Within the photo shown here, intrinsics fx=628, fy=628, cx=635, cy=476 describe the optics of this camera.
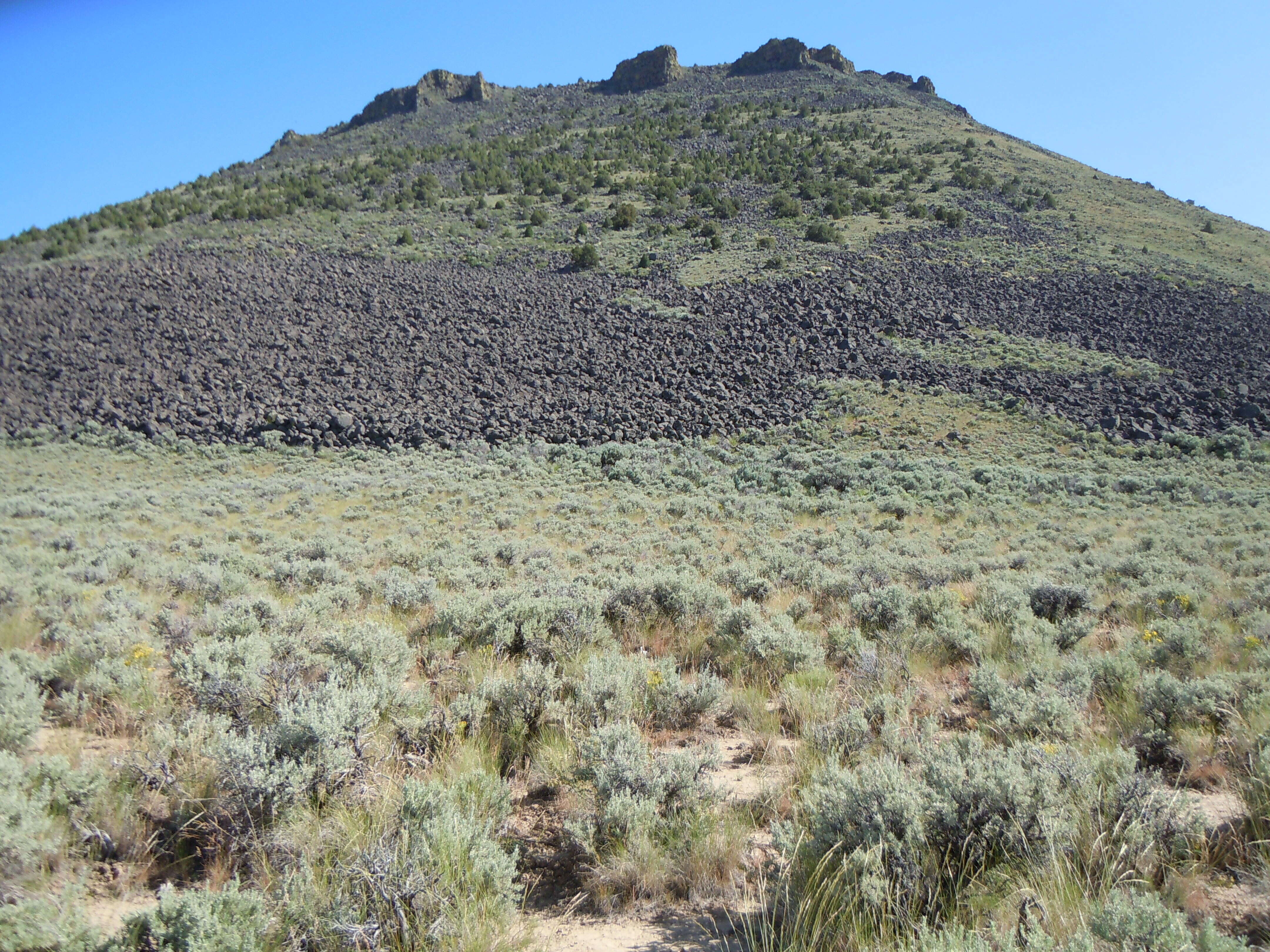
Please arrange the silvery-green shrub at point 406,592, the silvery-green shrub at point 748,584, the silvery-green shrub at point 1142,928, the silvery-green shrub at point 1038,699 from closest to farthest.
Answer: the silvery-green shrub at point 1142,928
the silvery-green shrub at point 1038,699
the silvery-green shrub at point 406,592
the silvery-green shrub at point 748,584

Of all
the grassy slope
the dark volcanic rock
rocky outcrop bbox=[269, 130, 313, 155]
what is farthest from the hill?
rocky outcrop bbox=[269, 130, 313, 155]

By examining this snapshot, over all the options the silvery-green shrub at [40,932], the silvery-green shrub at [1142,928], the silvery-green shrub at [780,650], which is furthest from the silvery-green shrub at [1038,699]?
the silvery-green shrub at [40,932]

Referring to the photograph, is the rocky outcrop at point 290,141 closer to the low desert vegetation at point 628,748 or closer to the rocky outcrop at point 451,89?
the rocky outcrop at point 451,89

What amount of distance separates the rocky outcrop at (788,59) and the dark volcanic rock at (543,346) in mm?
49814

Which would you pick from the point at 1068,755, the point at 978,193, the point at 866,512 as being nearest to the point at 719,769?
the point at 1068,755

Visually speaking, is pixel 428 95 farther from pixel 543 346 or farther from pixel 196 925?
pixel 196 925

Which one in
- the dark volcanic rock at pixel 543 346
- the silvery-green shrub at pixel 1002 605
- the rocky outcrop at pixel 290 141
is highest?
the rocky outcrop at pixel 290 141

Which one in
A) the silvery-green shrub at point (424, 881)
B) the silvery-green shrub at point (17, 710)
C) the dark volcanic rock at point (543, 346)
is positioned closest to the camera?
the silvery-green shrub at point (424, 881)

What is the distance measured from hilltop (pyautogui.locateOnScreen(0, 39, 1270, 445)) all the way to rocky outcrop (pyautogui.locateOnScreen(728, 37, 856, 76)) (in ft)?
86.4

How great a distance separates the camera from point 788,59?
71.0 m

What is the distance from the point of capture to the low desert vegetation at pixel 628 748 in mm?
2354

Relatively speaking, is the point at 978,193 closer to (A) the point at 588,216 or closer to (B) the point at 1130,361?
(B) the point at 1130,361

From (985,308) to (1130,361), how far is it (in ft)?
21.3

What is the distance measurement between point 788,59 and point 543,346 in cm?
6286
